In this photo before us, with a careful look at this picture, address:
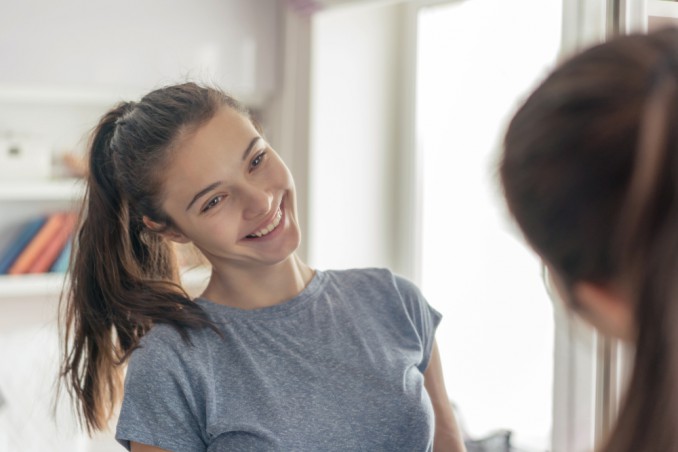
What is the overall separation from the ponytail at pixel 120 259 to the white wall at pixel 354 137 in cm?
107

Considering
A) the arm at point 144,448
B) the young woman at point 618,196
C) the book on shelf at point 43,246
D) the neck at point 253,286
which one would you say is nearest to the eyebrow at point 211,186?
the neck at point 253,286

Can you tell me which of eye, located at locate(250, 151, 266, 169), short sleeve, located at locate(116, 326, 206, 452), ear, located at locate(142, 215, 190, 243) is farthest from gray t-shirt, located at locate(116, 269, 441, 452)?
eye, located at locate(250, 151, 266, 169)

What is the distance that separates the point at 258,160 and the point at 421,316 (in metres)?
0.38

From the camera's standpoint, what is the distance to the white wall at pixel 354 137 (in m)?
2.54

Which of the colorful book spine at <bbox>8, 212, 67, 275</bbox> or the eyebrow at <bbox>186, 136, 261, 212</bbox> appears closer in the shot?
the eyebrow at <bbox>186, 136, 261, 212</bbox>

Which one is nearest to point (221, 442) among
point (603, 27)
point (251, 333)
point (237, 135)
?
point (251, 333)

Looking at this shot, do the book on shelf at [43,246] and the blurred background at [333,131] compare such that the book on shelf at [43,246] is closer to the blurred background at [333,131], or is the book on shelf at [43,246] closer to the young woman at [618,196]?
the blurred background at [333,131]

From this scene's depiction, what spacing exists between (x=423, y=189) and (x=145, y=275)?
1277 mm

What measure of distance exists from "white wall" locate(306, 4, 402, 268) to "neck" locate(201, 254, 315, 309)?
1.09m

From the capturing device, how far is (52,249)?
8.51 feet

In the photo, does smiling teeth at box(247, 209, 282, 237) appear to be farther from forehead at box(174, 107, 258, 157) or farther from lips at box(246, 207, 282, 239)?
forehead at box(174, 107, 258, 157)

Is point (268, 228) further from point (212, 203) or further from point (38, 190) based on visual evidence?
point (38, 190)

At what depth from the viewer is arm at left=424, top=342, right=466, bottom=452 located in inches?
59.3

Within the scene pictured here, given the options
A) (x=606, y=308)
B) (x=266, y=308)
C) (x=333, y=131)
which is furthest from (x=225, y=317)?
(x=333, y=131)
